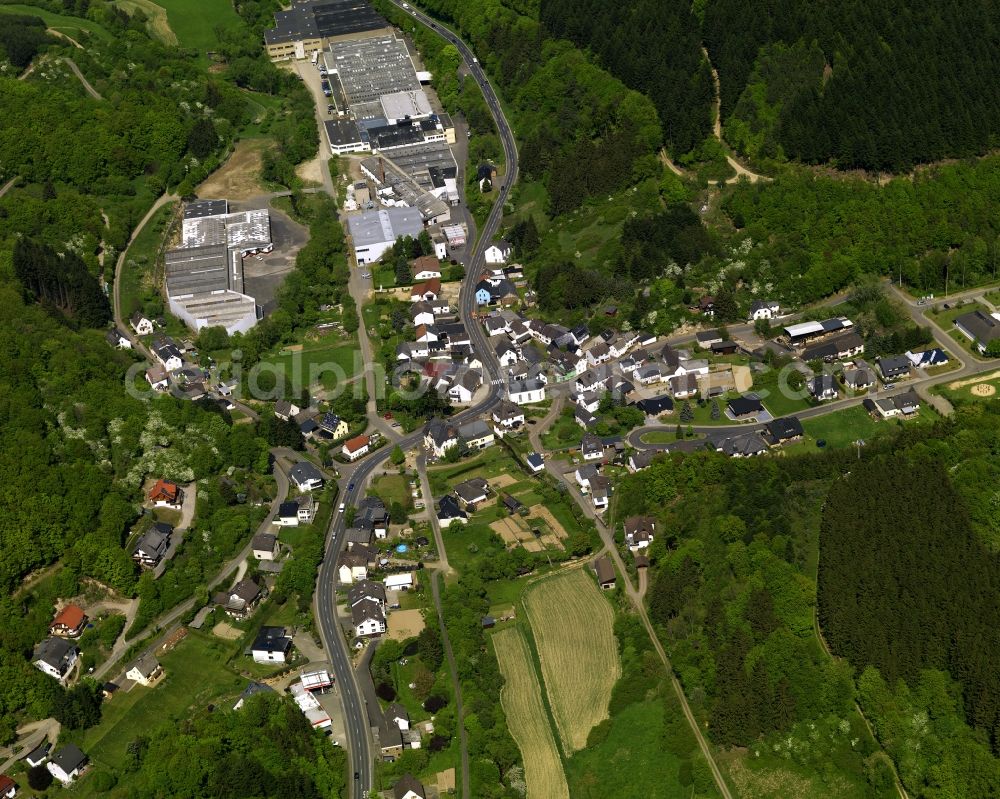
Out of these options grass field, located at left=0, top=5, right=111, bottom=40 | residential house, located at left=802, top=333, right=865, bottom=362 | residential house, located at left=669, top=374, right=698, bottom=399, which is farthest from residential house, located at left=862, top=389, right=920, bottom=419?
grass field, located at left=0, top=5, right=111, bottom=40

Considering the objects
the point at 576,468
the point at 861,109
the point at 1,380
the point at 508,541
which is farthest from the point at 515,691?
the point at 861,109

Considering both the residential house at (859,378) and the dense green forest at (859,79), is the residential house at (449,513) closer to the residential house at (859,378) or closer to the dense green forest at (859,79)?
the residential house at (859,378)

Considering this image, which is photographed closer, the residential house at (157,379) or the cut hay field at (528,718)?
the cut hay field at (528,718)

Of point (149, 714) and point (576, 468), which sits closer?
point (149, 714)

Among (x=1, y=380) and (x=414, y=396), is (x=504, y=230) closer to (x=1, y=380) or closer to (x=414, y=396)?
(x=414, y=396)

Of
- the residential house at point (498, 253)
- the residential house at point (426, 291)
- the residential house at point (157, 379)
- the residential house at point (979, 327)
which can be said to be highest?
the residential house at point (979, 327)

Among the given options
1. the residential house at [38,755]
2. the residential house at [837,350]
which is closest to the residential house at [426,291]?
the residential house at [837,350]

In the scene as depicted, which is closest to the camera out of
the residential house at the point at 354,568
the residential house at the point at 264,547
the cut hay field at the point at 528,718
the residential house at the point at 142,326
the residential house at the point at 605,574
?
the cut hay field at the point at 528,718
